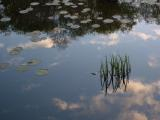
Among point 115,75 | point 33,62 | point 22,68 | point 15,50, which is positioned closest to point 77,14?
point 15,50

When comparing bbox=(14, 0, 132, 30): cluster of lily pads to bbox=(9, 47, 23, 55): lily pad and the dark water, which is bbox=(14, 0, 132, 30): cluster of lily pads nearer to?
the dark water

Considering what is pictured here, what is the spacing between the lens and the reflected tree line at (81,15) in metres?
6.79

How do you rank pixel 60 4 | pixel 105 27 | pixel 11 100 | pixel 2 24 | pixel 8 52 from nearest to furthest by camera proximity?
1. pixel 11 100
2. pixel 8 52
3. pixel 105 27
4. pixel 2 24
5. pixel 60 4

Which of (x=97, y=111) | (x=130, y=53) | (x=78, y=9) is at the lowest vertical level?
(x=97, y=111)

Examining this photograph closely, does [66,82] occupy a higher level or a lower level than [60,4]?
lower

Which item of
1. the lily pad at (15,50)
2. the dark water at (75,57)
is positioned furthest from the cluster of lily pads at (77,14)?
the lily pad at (15,50)

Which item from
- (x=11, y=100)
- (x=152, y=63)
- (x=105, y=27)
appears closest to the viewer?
(x=11, y=100)

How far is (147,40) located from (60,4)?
9.77 feet

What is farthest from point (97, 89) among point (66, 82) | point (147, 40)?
point (147, 40)

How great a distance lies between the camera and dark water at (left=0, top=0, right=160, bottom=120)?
4195 mm

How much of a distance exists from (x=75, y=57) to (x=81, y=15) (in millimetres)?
2087

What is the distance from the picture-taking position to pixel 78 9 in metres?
7.79

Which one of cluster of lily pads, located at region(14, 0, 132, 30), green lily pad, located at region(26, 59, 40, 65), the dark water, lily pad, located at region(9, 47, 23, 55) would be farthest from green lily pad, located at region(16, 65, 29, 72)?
cluster of lily pads, located at region(14, 0, 132, 30)

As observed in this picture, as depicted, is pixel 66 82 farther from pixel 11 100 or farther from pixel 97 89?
pixel 11 100
